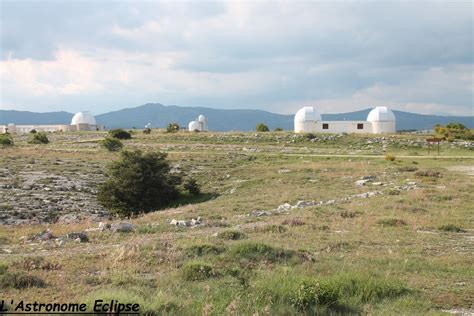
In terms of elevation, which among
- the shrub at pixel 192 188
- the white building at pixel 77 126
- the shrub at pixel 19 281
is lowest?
the shrub at pixel 192 188

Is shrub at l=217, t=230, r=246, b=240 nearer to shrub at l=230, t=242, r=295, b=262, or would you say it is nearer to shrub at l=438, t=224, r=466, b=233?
shrub at l=230, t=242, r=295, b=262

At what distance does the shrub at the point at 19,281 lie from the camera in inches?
302

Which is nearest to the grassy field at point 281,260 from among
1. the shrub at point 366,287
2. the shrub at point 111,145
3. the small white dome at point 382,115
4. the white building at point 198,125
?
the shrub at point 366,287

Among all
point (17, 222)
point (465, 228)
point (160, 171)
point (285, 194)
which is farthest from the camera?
point (160, 171)

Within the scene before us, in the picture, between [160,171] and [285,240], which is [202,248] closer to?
[285,240]

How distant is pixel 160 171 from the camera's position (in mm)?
31797

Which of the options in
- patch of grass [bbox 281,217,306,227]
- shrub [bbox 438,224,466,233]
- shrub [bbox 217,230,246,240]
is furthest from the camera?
patch of grass [bbox 281,217,306,227]

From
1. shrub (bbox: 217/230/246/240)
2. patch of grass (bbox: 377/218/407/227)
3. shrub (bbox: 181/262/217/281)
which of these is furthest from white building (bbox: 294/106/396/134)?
shrub (bbox: 181/262/217/281)

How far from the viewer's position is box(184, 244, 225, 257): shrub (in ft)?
33.4

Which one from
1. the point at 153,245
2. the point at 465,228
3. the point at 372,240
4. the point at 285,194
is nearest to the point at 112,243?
the point at 153,245

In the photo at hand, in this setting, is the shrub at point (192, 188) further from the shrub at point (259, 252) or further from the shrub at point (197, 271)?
the shrub at point (197, 271)

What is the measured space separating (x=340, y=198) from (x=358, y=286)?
14825 mm

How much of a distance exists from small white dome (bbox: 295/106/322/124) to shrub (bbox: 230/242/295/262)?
72095mm

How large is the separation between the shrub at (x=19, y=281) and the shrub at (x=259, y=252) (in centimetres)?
375
